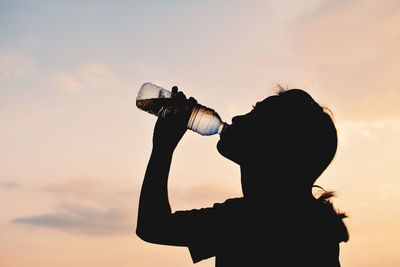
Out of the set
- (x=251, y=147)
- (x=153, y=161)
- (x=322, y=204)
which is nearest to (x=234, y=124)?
(x=251, y=147)

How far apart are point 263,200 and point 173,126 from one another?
706mm

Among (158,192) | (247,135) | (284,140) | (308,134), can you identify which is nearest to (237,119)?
(247,135)

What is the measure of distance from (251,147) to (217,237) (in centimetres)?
59

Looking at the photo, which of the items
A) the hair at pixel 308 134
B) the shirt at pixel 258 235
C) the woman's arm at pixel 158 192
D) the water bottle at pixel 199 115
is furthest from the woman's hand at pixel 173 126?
the water bottle at pixel 199 115

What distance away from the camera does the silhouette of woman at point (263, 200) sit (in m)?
2.50

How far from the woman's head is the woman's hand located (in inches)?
14.6

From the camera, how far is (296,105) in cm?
279

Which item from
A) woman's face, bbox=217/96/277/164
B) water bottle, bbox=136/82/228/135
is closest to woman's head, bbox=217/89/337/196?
woman's face, bbox=217/96/277/164

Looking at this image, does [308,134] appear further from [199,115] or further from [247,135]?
[199,115]

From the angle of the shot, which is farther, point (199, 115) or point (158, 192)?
point (199, 115)

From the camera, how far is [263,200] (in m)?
2.61

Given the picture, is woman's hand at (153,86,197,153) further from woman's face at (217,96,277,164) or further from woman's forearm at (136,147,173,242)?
woman's face at (217,96,277,164)

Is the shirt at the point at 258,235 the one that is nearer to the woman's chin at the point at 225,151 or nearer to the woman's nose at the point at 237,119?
the woman's chin at the point at 225,151

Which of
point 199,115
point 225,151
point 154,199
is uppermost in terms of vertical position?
point 199,115
